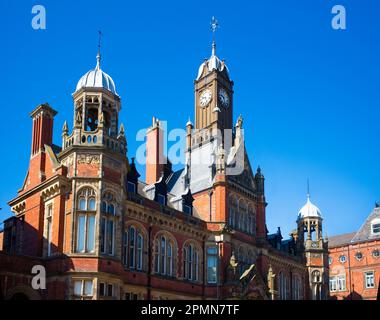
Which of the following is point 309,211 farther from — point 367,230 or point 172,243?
point 172,243

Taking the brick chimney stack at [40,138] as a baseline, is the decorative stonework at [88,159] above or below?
below

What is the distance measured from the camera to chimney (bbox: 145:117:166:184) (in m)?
52.6

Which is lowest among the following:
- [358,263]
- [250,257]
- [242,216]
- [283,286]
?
[283,286]

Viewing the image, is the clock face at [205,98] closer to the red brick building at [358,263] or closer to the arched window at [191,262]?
the arched window at [191,262]

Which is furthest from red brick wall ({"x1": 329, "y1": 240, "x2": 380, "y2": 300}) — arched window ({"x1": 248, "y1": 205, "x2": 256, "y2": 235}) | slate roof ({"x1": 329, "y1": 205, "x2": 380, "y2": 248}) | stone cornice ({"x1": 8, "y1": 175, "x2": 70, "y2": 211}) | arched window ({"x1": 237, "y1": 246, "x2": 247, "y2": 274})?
stone cornice ({"x1": 8, "y1": 175, "x2": 70, "y2": 211})

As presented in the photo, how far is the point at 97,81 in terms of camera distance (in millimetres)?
37562

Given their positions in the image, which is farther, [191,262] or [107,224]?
[191,262]

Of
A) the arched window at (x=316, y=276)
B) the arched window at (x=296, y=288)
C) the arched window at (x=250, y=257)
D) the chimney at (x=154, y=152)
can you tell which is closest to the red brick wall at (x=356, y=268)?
the arched window at (x=316, y=276)

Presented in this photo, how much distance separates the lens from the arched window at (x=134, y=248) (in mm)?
39094

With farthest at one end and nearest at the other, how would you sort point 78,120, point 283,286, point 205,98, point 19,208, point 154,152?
point 205,98, point 283,286, point 154,152, point 19,208, point 78,120

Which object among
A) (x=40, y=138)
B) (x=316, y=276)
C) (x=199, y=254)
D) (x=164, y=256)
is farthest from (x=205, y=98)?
(x=40, y=138)

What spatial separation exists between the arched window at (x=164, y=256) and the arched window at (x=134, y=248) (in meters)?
1.74

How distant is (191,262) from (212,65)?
2451cm

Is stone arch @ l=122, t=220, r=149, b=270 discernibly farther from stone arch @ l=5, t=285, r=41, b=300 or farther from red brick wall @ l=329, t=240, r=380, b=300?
red brick wall @ l=329, t=240, r=380, b=300
